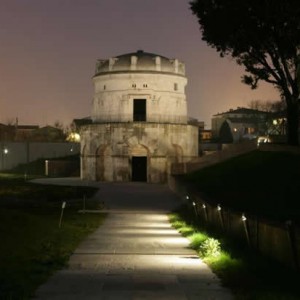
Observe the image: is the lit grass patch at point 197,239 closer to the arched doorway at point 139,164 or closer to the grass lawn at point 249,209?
the grass lawn at point 249,209

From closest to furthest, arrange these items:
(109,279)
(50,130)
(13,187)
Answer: (109,279) < (13,187) < (50,130)

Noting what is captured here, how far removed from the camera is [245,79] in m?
45.8

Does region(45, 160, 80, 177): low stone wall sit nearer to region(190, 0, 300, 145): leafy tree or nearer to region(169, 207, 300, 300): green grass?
region(190, 0, 300, 145): leafy tree

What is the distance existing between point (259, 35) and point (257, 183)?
10.2 metres

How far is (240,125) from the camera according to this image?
12388 centimetres

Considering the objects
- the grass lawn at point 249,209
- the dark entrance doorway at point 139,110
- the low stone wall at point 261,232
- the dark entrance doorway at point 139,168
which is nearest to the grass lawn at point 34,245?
the grass lawn at point 249,209

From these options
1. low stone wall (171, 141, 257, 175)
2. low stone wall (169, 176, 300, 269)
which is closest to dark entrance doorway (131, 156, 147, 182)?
low stone wall (171, 141, 257, 175)

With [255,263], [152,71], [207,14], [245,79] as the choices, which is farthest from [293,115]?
[255,263]

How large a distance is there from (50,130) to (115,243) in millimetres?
114046

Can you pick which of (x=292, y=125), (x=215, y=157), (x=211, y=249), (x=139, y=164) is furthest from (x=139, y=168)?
(x=211, y=249)

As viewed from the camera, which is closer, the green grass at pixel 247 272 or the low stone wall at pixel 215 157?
the green grass at pixel 247 272

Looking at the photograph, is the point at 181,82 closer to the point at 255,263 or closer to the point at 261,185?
the point at 261,185

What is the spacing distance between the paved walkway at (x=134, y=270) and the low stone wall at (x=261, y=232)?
1.40m

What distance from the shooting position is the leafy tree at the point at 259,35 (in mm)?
40938
